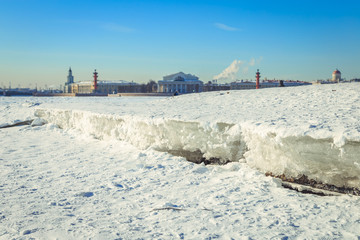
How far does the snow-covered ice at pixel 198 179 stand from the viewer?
2.20 metres

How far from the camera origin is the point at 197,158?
3.94 metres

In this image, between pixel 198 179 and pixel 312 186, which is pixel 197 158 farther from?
pixel 312 186

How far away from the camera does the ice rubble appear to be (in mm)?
2645

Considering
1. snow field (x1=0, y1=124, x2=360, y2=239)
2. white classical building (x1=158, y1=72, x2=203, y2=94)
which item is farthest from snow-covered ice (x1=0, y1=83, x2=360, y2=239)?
white classical building (x1=158, y1=72, x2=203, y2=94)

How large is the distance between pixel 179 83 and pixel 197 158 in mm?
80635

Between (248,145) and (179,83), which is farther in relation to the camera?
(179,83)

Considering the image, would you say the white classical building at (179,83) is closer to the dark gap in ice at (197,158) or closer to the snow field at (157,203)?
the dark gap in ice at (197,158)

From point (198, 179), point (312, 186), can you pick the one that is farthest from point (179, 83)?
point (312, 186)

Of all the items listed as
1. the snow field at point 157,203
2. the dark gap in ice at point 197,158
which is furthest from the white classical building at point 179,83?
the snow field at point 157,203

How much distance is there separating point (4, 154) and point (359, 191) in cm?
473

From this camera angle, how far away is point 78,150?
4910mm

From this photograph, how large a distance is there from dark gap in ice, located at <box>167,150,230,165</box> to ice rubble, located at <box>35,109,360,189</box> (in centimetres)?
1

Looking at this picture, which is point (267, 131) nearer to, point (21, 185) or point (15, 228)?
point (15, 228)

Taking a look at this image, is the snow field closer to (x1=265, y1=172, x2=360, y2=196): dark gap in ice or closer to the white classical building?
(x1=265, y1=172, x2=360, y2=196): dark gap in ice
